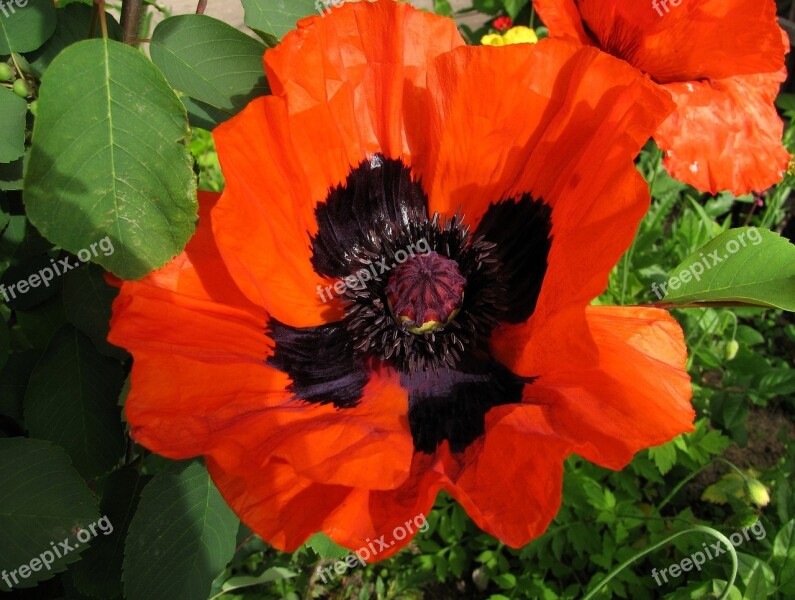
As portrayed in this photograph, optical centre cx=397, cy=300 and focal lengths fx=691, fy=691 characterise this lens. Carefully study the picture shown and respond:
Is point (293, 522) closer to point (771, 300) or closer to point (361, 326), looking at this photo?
point (361, 326)

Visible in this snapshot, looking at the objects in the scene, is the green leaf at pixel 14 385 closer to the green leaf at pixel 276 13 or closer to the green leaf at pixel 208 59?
the green leaf at pixel 208 59

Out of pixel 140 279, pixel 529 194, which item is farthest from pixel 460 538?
pixel 140 279

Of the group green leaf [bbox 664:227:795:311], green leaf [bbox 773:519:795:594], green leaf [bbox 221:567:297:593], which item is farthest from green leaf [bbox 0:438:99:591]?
green leaf [bbox 773:519:795:594]

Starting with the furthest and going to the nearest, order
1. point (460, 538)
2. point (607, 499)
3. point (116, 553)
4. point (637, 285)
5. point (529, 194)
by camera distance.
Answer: point (637, 285), point (460, 538), point (607, 499), point (116, 553), point (529, 194)

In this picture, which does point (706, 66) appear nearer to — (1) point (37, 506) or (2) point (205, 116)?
(2) point (205, 116)

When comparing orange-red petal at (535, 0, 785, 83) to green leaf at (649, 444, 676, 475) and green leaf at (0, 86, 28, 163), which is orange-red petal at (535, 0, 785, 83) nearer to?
green leaf at (0, 86, 28, 163)
